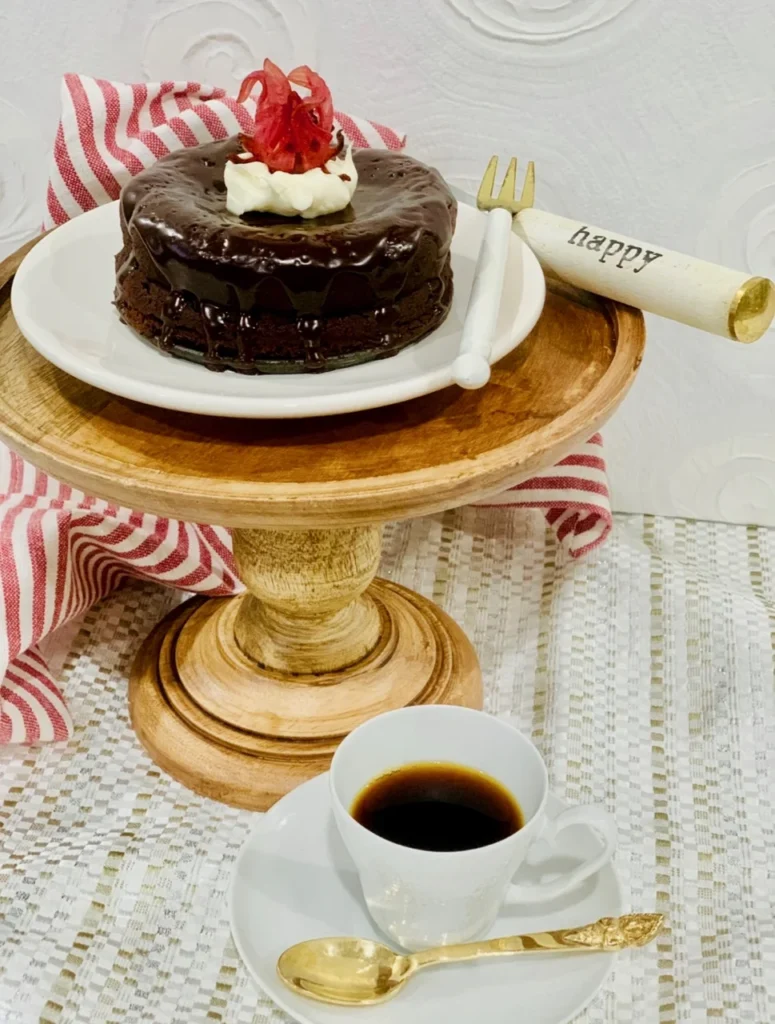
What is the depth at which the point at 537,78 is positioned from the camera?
1119 mm

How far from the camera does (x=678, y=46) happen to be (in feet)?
3.56

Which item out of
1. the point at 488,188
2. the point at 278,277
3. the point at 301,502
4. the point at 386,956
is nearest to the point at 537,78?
the point at 488,188

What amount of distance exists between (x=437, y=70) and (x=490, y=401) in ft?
1.60

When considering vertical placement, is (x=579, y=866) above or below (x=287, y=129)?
below

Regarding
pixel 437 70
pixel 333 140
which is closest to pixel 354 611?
pixel 333 140

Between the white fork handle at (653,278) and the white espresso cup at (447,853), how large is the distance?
0.36 m

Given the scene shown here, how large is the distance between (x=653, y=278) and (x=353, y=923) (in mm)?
558

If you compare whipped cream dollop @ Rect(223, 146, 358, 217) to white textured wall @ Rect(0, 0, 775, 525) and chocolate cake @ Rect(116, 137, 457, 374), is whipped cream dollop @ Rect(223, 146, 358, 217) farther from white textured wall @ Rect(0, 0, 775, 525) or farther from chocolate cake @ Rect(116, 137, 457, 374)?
white textured wall @ Rect(0, 0, 775, 525)

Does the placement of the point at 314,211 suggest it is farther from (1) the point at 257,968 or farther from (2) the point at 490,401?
(1) the point at 257,968

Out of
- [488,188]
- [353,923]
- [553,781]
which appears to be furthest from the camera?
[488,188]

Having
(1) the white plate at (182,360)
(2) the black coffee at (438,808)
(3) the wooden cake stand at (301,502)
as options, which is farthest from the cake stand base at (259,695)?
(1) the white plate at (182,360)

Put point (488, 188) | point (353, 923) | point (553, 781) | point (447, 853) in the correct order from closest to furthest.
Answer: point (447, 853) < point (353, 923) < point (553, 781) < point (488, 188)

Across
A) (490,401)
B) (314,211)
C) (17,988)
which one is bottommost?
(17,988)

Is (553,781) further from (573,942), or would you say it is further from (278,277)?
(278,277)
